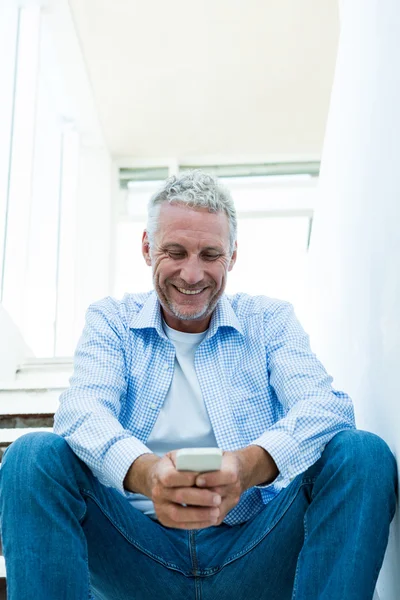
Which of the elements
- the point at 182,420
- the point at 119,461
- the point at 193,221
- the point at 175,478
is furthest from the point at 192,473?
the point at 193,221

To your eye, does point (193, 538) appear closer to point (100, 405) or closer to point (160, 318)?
point (100, 405)

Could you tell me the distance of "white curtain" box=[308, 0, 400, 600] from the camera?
→ 1.37 metres

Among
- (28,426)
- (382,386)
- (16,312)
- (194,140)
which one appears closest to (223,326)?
(382,386)

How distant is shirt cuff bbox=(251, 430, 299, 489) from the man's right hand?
6.4 inches

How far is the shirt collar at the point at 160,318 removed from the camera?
62.5 inches

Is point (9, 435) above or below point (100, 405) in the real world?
below

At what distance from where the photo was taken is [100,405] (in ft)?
4.38

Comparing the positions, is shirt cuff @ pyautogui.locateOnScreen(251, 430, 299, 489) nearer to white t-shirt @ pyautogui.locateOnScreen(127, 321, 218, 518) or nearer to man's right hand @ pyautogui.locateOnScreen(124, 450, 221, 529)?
man's right hand @ pyautogui.locateOnScreen(124, 450, 221, 529)

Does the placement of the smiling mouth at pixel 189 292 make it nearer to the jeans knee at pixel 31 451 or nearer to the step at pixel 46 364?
the jeans knee at pixel 31 451

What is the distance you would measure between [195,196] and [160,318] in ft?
1.02

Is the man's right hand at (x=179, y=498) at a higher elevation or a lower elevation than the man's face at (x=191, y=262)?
lower

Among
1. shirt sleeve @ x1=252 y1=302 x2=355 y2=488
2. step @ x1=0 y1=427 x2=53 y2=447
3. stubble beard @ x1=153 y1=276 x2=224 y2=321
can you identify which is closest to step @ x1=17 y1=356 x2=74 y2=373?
step @ x1=0 y1=427 x2=53 y2=447

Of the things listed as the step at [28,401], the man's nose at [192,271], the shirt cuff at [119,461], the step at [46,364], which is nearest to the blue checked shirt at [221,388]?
the shirt cuff at [119,461]

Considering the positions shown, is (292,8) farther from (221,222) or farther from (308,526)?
(308,526)
